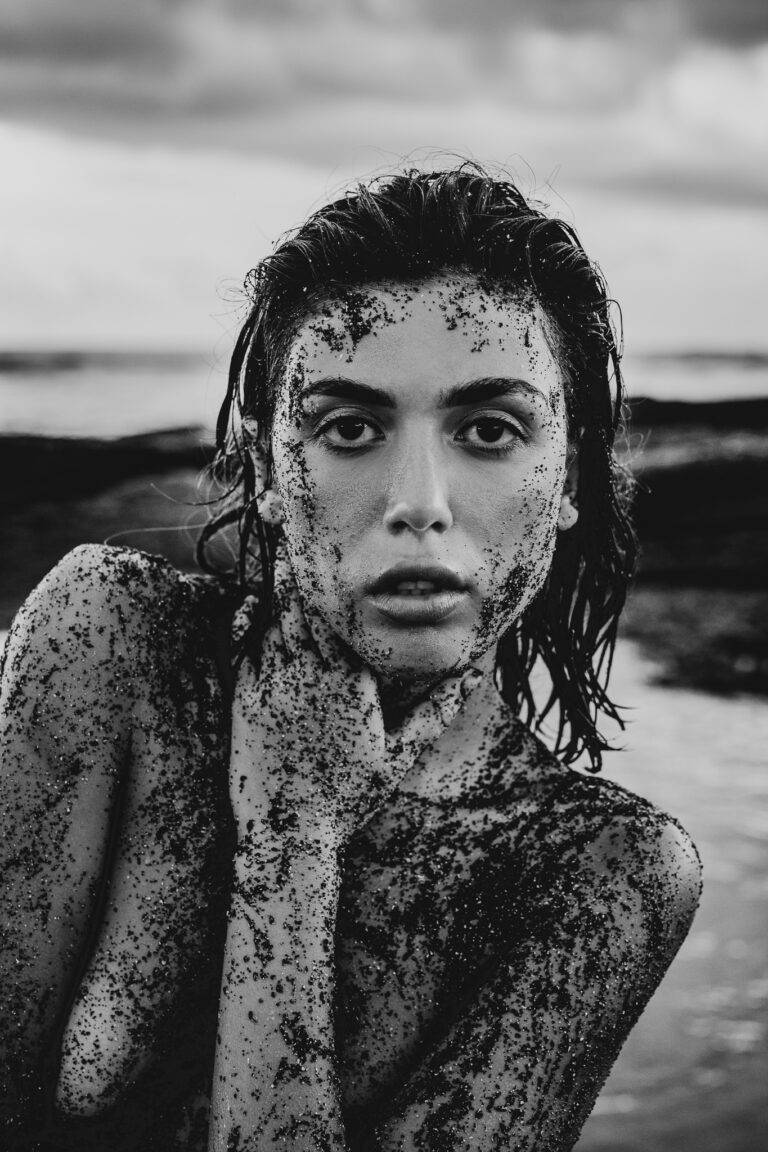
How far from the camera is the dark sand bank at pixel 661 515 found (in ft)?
24.5

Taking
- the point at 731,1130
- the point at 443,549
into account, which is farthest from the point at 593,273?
the point at 731,1130

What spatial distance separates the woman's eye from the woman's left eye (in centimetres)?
13

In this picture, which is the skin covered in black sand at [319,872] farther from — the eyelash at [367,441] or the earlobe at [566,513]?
the earlobe at [566,513]

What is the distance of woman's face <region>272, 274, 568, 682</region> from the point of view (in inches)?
71.1

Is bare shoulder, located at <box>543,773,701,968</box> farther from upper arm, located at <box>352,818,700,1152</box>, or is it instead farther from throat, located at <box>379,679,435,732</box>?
throat, located at <box>379,679,435,732</box>

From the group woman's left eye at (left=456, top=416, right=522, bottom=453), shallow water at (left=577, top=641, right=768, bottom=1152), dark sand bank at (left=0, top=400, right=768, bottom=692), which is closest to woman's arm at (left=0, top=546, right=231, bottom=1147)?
woman's left eye at (left=456, top=416, right=522, bottom=453)

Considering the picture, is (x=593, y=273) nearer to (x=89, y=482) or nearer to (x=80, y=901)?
(x=80, y=901)

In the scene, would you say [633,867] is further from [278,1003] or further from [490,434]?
[490,434]

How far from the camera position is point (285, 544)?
2.10 meters

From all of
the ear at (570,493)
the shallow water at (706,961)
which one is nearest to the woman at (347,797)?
the ear at (570,493)

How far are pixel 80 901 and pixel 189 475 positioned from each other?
5941 millimetres

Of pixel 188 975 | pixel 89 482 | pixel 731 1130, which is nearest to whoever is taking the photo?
pixel 188 975

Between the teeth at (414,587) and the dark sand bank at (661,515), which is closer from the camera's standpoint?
the teeth at (414,587)

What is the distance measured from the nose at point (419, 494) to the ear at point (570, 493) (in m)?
0.42
